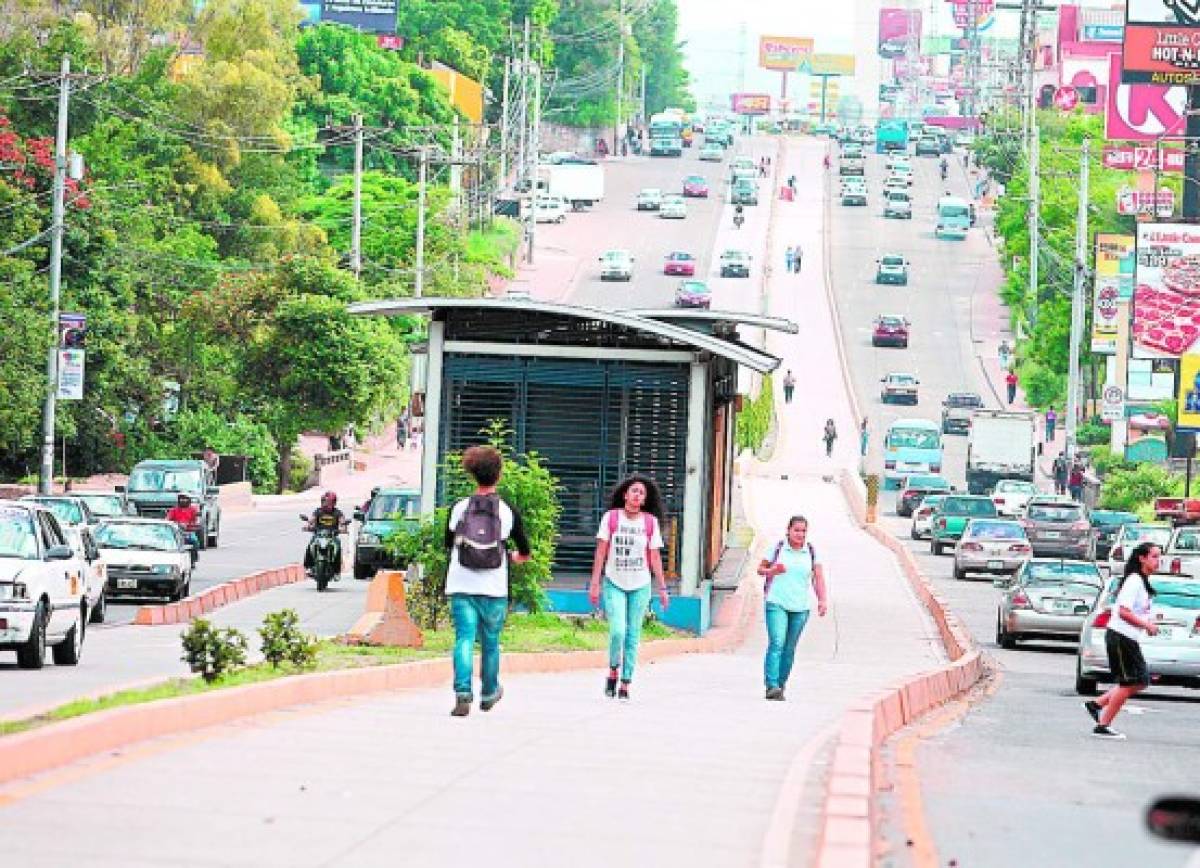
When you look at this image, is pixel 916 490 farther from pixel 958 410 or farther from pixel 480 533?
pixel 480 533

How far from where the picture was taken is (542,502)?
1150 inches

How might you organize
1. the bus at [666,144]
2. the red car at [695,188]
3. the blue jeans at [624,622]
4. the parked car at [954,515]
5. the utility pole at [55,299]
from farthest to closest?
→ the bus at [666,144]
the red car at [695,188]
the parked car at [954,515]
the utility pole at [55,299]
the blue jeans at [624,622]

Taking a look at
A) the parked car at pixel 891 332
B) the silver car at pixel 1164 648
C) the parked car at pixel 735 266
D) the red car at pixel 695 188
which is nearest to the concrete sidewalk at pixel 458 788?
the silver car at pixel 1164 648

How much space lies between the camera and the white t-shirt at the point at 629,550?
64.9 feet

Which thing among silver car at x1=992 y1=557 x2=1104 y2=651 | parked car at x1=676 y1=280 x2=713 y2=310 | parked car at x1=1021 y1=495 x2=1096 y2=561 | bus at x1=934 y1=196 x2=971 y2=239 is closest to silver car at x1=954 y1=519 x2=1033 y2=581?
parked car at x1=1021 y1=495 x2=1096 y2=561

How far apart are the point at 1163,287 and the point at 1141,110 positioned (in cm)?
2609

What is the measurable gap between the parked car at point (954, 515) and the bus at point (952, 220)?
88692mm

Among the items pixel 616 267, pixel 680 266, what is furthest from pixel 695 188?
pixel 616 267

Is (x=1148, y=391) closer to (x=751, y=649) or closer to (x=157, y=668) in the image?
(x=751, y=649)

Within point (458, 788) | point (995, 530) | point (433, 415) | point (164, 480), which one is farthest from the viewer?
point (995, 530)

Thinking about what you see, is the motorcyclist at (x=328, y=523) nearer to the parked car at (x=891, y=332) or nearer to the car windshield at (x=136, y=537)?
the car windshield at (x=136, y=537)

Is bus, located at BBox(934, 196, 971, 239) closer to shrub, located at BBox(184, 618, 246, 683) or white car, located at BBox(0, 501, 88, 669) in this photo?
white car, located at BBox(0, 501, 88, 669)

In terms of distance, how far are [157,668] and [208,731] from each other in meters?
10.4

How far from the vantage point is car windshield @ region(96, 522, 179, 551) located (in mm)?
38938
